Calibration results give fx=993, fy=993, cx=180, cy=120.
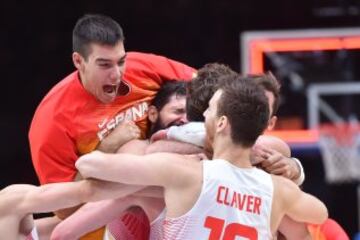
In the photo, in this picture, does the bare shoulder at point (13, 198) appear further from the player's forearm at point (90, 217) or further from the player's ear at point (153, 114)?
the player's ear at point (153, 114)

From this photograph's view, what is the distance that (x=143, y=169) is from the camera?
9.85 ft

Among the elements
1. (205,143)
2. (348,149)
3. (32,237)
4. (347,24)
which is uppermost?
(205,143)

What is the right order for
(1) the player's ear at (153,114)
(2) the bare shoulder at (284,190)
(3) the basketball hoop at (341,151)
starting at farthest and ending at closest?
1. (3) the basketball hoop at (341,151)
2. (1) the player's ear at (153,114)
3. (2) the bare shoulder at (284,190)

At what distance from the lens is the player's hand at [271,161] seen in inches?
130

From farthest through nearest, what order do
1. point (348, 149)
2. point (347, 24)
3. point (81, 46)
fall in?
point (347, 24)
point (348, 149)
point (81, 46)

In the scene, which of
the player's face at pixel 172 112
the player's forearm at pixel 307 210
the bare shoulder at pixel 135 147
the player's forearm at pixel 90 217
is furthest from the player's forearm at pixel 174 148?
the player's face at pixel 172 112

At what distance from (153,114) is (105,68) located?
0.99ft

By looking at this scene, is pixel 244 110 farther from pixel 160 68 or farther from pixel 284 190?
pixel 160 68

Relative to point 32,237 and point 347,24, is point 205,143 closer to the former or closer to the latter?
point 32,237

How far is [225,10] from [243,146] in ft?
19.8

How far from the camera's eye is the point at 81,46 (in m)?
3.88

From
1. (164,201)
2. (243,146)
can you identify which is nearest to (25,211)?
(164,201)

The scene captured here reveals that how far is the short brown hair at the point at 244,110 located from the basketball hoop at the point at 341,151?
523 cm

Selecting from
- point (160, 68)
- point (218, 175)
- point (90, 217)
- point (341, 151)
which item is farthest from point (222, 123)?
Answer: point (341, 151)
